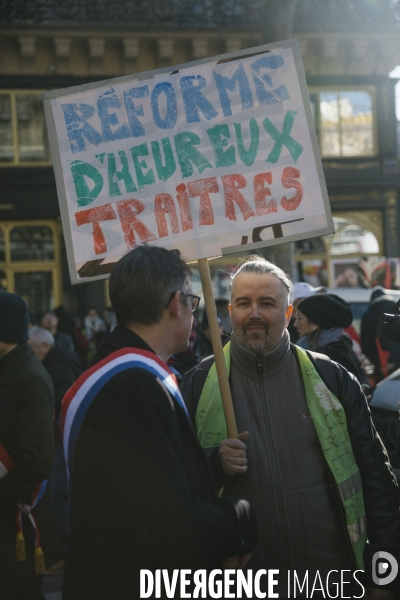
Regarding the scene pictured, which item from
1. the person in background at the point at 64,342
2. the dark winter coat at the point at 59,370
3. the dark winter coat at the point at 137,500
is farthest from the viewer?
the person in background at the point at 64,342

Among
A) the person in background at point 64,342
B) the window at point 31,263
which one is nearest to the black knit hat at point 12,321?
the person in background at point 64,342

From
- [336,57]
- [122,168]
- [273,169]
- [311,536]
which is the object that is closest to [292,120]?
[273,169]

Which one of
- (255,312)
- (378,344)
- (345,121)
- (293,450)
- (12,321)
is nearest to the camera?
(293,450)

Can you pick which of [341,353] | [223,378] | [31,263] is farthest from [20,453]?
[31,263]

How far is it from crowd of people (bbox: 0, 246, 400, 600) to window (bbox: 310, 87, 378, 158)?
54.6 ft

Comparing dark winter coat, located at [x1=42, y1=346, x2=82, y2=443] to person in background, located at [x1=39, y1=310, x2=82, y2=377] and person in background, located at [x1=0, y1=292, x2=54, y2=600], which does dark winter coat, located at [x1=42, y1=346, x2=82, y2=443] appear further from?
person in background, located at [x1=0, y1=292, x2=54, y2=600]

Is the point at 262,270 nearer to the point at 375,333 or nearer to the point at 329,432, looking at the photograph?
the point at 329,432

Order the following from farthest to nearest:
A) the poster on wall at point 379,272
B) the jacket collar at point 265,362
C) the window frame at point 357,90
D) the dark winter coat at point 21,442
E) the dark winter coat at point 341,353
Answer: the window frame at point 357,90, the poster on wall at point 379,272, the dark winter coat at point 341,353, the dark winter coat at point 21,442, the jacket collar at point 265,362

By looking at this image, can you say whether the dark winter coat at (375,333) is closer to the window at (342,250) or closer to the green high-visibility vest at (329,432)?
the green high-visibility vest at (329,432)

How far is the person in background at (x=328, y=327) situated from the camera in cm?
534

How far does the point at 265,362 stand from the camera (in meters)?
3.20

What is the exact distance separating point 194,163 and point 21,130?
16187mm

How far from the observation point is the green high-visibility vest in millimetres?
3080

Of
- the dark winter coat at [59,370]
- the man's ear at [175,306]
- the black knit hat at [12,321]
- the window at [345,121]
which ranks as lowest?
the dark winter coat at [59,370]
